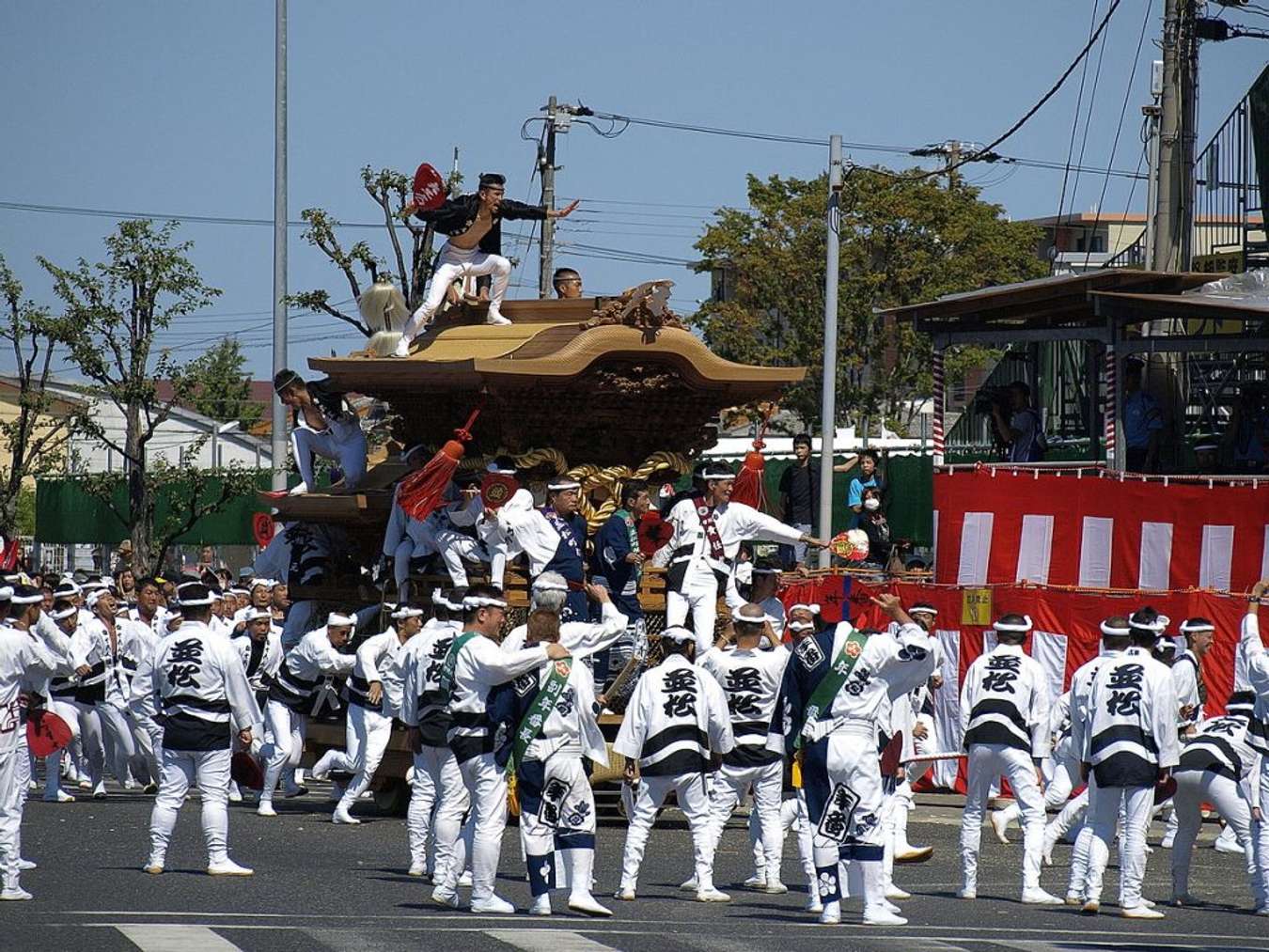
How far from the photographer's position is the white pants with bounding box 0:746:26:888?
40.1 feet

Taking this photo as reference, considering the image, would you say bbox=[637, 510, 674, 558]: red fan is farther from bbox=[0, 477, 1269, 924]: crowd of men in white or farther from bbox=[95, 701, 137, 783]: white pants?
bbox=[95, 701, 137, 783]: white pants

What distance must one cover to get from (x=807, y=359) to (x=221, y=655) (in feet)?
83.3

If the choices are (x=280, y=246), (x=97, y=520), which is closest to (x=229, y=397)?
(x=97, y=520)

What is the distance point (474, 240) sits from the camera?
18672 mm

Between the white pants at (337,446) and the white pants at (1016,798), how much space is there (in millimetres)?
7838

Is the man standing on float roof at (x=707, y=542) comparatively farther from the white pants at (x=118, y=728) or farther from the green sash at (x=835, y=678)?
the white pants at (x=118, y=728)

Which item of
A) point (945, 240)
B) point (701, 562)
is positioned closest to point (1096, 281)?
point (701, 562)

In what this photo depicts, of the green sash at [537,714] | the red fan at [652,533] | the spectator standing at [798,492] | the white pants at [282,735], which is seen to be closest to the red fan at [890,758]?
the green sash at [537,714]

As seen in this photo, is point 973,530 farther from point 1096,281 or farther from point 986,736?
point 986,736

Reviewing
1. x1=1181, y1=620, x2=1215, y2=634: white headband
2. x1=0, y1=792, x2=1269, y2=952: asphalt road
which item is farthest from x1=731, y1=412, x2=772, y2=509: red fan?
x1=1181, y1=620, x2=1215, y2=634: white headband

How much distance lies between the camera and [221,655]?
13.8 m

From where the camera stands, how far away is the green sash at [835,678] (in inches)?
482

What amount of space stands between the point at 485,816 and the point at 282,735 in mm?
7238

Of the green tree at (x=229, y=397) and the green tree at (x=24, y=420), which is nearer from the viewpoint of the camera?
the green tree at (x=24, y=420)
